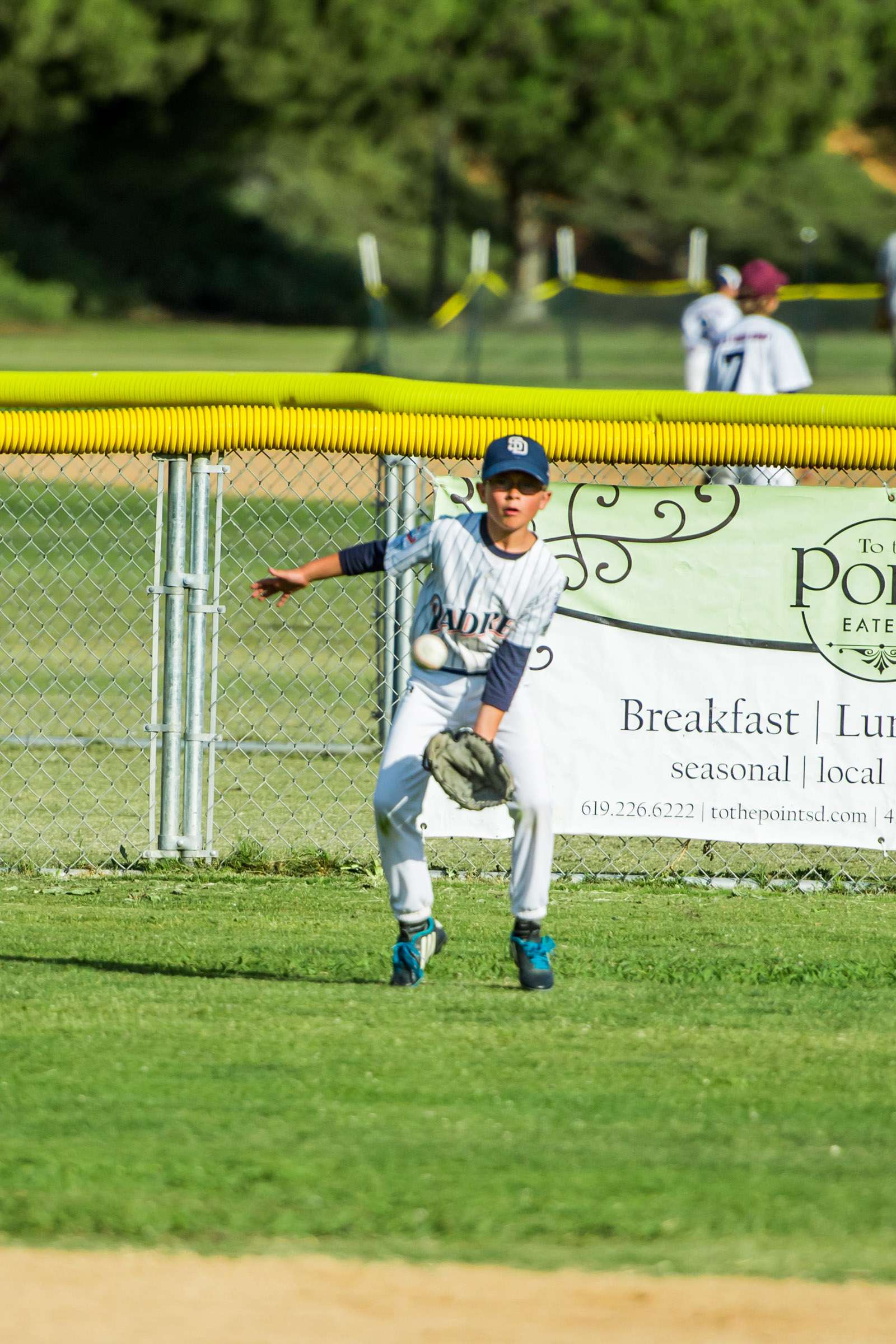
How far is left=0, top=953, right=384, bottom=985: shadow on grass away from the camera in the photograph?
193 inches

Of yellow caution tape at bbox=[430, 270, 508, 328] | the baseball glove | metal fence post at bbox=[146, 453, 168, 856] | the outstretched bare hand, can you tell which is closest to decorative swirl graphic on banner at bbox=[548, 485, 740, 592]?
metal fence post at bbox=[146, 453, 168, 856]

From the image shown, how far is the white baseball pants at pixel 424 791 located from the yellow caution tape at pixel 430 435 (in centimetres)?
144

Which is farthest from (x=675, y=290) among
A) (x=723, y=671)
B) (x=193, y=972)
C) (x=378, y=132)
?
(x=193, y=972)

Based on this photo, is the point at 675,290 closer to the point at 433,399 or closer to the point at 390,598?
the point at 433,399

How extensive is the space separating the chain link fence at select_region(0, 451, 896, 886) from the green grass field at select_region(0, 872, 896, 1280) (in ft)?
1.74

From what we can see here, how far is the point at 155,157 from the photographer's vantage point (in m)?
43.0

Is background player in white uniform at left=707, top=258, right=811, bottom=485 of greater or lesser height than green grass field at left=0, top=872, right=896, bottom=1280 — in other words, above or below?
above

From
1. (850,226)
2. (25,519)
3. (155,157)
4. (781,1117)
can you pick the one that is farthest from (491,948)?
(850,226)

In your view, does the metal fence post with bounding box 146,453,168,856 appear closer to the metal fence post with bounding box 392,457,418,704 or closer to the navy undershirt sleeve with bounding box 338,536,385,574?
the metal fence post with bounding box 392,457,418,704

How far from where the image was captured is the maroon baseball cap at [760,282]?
8852mm

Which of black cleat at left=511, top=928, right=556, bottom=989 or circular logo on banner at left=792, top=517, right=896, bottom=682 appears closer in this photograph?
black cleat at left=511, top=928, right=556, bottom=989

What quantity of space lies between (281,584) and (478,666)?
1.89ft

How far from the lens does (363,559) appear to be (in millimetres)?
4824

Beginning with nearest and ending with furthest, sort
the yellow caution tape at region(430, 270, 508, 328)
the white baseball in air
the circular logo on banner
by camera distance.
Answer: the white baseball in air, the circular logo on banner, the yellow caution tape at region(430, 270, 508, 328)
